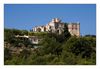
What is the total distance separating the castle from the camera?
18.8 ft

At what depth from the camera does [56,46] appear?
5738mm

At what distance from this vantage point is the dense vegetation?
224 inches

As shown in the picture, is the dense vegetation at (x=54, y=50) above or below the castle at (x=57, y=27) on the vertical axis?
below

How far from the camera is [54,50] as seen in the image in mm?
5742

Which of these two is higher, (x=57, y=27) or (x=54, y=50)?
(x=57, y=27)

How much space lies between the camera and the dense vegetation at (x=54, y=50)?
5684 mm

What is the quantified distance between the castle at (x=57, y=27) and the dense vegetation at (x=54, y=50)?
0.06 metres

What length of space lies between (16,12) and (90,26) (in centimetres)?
105

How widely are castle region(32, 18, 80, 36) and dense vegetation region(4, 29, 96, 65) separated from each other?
0.18ft

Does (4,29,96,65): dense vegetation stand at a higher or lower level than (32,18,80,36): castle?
lower

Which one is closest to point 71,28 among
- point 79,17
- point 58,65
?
point 79,17

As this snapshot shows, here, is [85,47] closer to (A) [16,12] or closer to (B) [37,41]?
(B) [37,41]

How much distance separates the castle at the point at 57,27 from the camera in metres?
5.72

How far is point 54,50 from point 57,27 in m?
0.32
